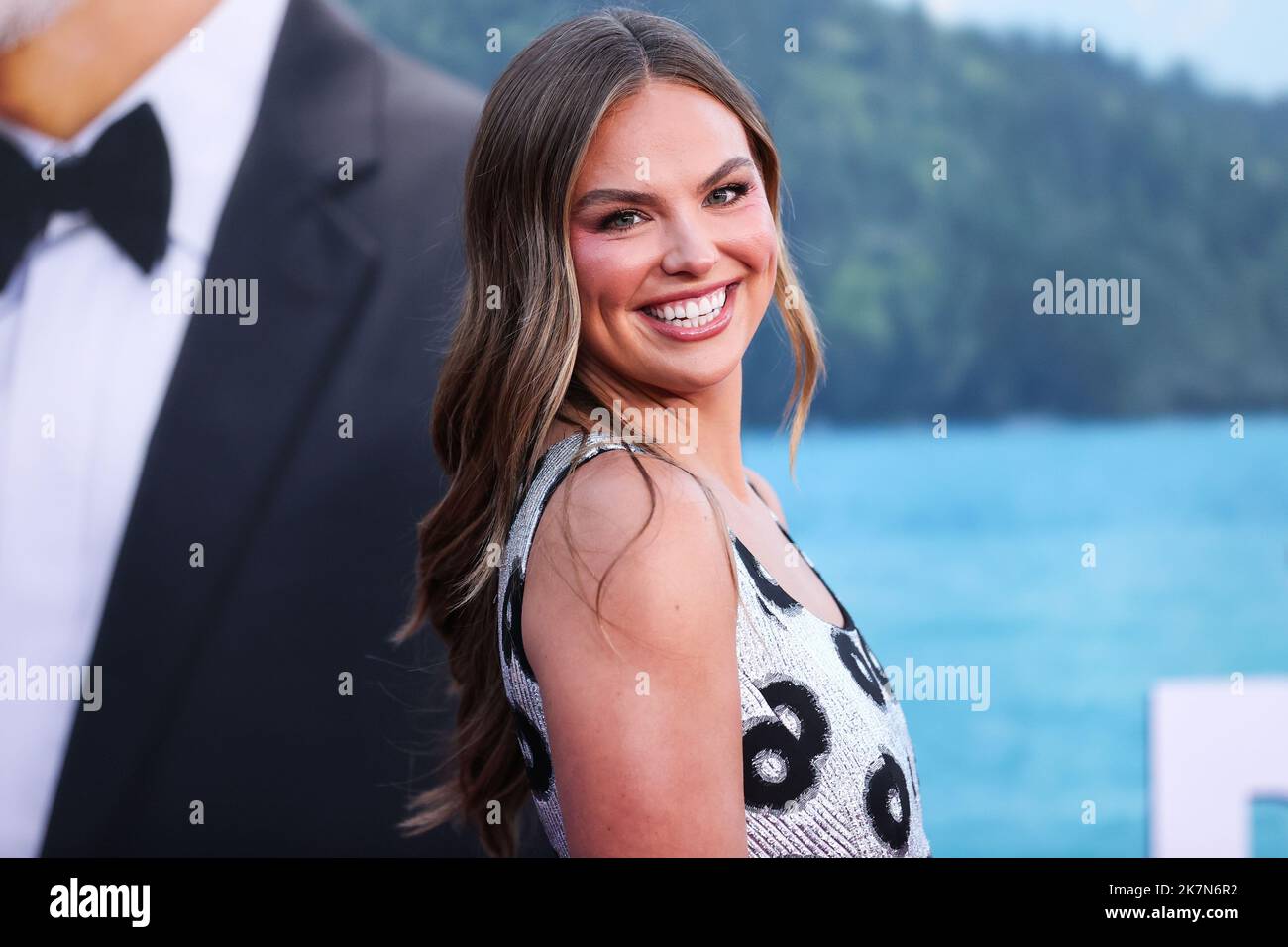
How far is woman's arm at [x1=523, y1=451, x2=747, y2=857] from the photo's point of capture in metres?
1.12

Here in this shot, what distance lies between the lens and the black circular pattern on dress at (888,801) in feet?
4.24

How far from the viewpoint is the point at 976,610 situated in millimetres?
8375

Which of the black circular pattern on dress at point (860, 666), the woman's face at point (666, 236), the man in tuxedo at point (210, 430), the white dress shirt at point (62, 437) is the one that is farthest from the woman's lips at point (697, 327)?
the white dress shirt at point (62, 437)

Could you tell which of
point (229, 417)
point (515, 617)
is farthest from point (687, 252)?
point (229, 417)

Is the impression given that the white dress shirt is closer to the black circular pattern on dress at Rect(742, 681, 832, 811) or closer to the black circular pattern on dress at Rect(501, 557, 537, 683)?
the black circular pattern on dress at Rect(501, 557, 537, 683)

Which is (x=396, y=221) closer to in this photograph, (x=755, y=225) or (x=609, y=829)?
(x=755, y=225)

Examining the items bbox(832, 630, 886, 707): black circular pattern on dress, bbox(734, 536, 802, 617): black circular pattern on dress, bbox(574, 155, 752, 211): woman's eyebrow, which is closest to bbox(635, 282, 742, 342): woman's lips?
bbox(574, 155, 752, 211): woman's eyebrow

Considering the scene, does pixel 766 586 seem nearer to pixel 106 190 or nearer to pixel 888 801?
pixel 888 801

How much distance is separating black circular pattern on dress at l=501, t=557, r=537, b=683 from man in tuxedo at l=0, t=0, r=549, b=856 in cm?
117

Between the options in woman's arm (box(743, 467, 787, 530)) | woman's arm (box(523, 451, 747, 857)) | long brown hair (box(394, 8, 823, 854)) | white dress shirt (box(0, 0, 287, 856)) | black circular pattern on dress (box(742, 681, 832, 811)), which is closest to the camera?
woman's arm (box(523, 451, 747, 857))

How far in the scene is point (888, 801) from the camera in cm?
131

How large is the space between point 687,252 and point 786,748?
0.52 meters

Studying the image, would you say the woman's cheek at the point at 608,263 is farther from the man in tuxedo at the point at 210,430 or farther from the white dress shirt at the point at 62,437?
the white dress shirt at the point at 62,437
